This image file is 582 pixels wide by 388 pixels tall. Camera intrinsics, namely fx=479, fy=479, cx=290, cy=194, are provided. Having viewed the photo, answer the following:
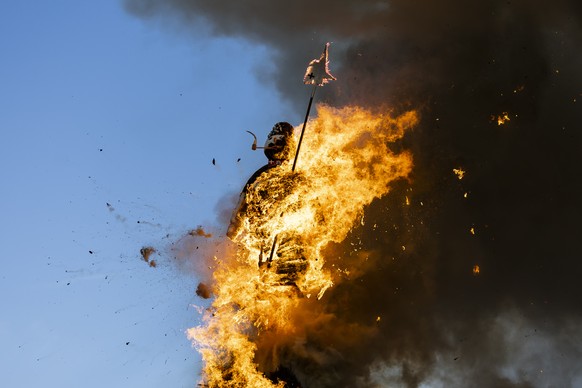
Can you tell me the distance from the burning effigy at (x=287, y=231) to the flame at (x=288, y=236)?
25 mm

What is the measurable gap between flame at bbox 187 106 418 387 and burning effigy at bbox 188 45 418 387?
0.03m

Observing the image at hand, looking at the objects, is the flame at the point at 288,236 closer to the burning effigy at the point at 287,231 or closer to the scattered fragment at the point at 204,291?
the burning effigy at the point at 287,231

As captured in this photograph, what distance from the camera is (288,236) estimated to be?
1112 cm

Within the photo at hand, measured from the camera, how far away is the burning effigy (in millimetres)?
11086

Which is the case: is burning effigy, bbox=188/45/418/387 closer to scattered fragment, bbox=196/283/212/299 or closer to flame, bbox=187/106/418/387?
flame, bbox=187/106/418/387

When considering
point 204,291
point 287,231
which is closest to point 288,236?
point 287,231

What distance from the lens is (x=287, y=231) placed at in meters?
11.1

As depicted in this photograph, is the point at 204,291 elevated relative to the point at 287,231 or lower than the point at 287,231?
lower

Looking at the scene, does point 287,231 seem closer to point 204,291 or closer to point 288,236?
point 288,236

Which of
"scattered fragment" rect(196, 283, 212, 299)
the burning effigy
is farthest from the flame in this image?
"scattered fragment" rect(196, 283, 212, 299)

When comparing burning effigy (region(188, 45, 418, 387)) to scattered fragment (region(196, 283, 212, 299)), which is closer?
burning effigy (region(188, 45, 418, 387))

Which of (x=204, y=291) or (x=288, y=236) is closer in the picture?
(x=288, y=236)

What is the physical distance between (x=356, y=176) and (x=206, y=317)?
18.7 feet

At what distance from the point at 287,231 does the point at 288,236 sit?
125 millimetres
